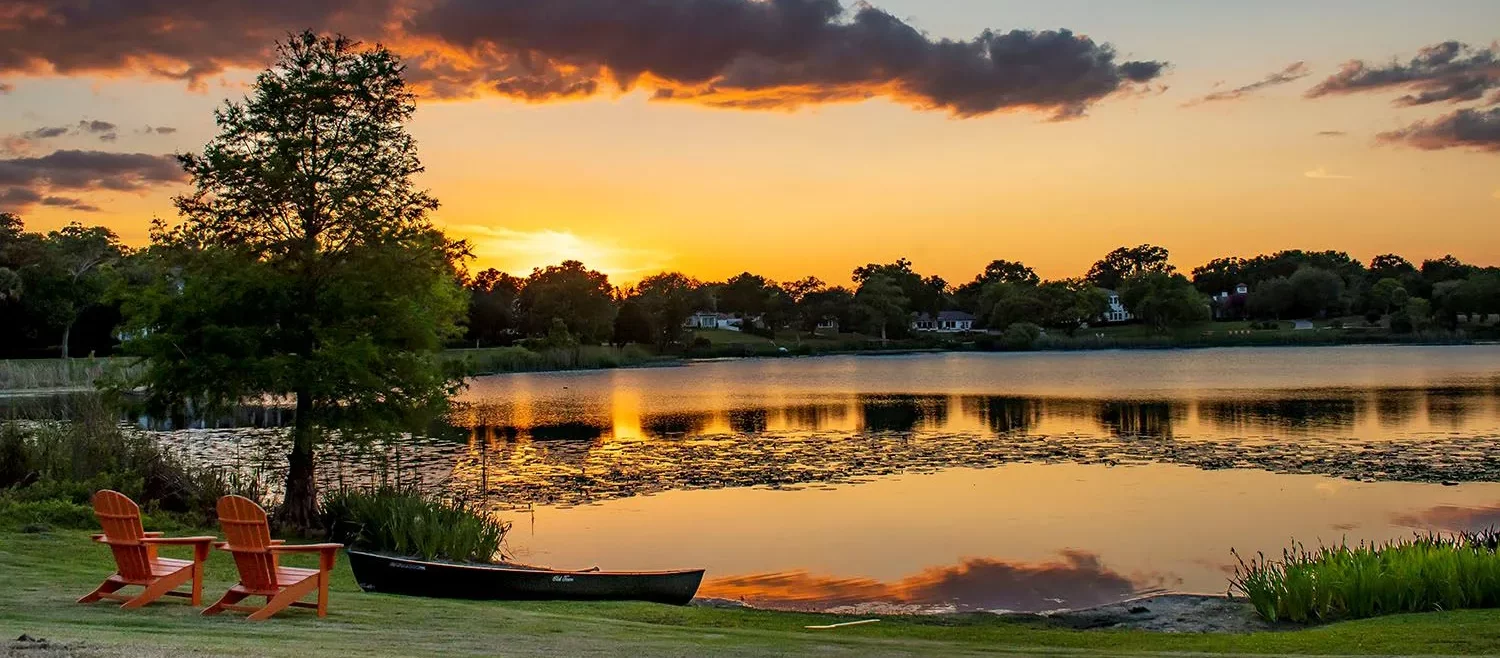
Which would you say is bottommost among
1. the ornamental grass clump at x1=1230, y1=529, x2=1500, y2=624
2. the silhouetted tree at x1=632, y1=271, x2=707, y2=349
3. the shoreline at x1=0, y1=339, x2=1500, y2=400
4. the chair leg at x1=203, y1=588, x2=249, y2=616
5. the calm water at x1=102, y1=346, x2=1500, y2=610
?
the calm water at x1=102, y1=346, x2=1500, y2=610

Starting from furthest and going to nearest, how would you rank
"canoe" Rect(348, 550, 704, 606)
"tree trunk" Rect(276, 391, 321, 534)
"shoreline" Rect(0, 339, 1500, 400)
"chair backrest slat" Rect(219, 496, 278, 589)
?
1. "shoreline" Rect(0, 339, 1500, 400)
2. "tree trunk" Rect(276, 391, 321, 534)
3. "canoe" Rect(348, 550, 704, 606)
4. "chair backrest slat" Rect(219, 496, 278, 589)

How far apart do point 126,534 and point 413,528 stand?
7.69m

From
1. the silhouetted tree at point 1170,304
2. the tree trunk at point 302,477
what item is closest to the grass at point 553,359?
the silhouetted tree at point 1170,304

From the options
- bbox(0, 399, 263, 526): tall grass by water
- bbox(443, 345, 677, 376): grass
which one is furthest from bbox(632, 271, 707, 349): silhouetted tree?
bbox(0, 399, 263, 526): tall grass by water

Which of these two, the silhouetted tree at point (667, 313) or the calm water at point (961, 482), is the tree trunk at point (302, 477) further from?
the silhouetted tree at point (667, 313)

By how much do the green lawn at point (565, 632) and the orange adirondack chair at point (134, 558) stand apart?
20cm

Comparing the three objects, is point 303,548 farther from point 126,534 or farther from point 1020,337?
point 1020,337

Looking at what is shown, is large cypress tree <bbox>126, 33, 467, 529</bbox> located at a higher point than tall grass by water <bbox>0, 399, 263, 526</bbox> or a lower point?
higher

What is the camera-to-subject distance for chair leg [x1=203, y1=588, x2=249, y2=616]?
10477 mm

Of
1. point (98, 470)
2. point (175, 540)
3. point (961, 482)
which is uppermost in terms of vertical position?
point (175, 540)

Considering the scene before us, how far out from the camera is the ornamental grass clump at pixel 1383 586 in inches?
515

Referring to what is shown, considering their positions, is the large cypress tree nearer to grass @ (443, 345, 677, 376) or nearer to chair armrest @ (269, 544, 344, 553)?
chair armrest @ (269, 544, 344, 553)

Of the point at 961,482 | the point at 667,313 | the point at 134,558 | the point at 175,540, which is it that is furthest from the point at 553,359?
the point at 175,540

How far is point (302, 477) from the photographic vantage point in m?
21.5
